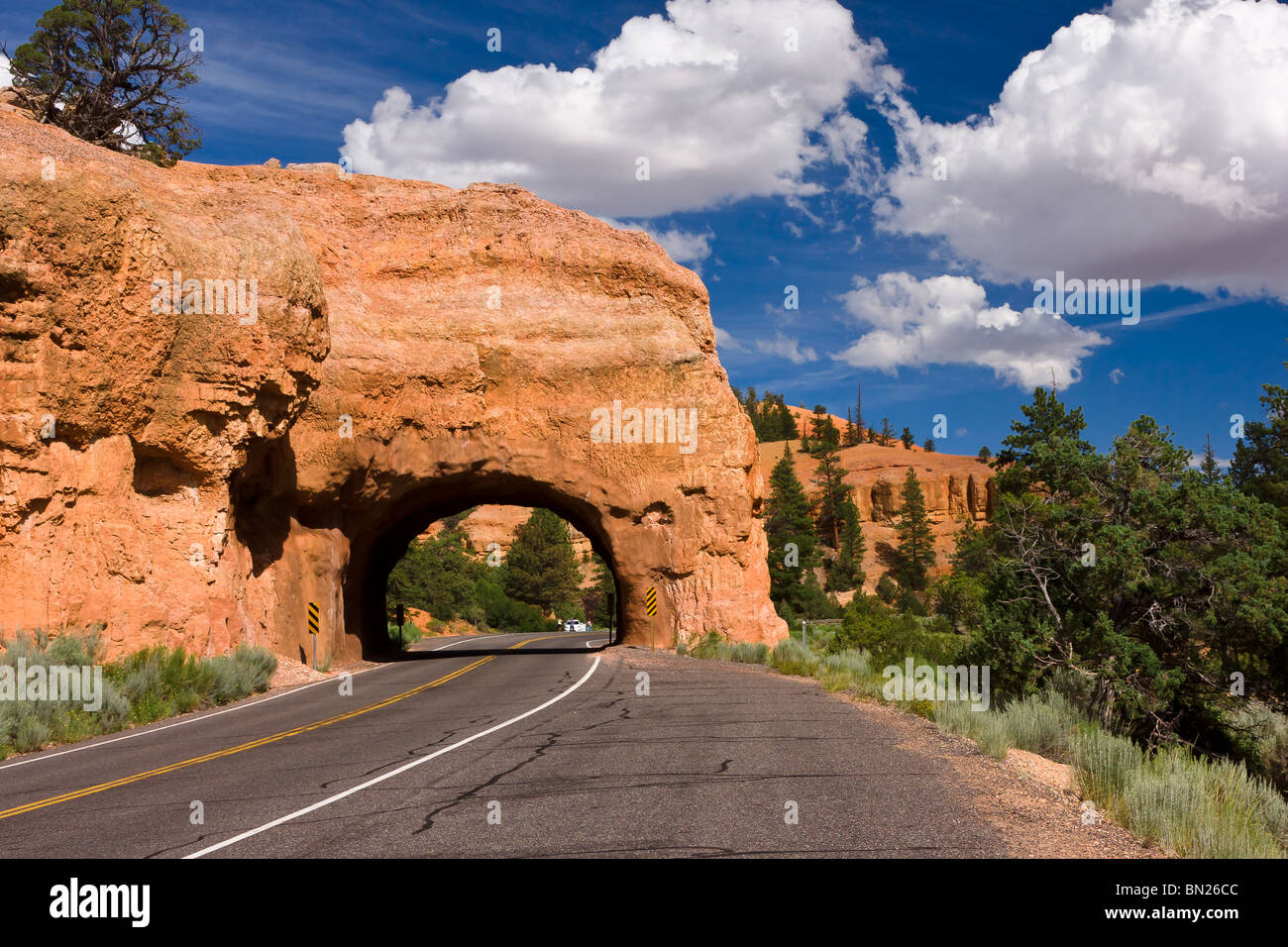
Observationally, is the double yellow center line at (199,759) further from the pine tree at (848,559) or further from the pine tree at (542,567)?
the pine tree at (848,559)

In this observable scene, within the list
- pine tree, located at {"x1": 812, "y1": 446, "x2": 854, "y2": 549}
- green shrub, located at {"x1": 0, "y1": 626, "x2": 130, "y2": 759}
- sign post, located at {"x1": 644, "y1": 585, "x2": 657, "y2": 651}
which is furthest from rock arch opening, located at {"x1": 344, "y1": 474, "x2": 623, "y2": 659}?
pine tree, located at {"x1": 812, "y1": 446, "x2": 854, "y2": 549}

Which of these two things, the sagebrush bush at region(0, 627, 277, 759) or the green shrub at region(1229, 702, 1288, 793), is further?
the green shrub at region(1229, 702, 1288, 793)

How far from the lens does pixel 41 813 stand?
27.6 feet

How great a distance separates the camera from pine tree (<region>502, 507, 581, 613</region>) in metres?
78.1

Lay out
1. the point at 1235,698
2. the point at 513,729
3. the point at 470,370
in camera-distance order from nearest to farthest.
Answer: the point at 513,729
the point at 1235,698
the point at 470,370

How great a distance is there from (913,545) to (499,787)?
3486 inches

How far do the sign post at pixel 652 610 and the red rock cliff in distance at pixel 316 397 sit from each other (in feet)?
0.87

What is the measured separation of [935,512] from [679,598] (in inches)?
3315

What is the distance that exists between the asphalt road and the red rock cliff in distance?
6955 mm

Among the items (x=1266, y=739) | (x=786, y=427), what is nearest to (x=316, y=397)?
(x=1266, y=739)

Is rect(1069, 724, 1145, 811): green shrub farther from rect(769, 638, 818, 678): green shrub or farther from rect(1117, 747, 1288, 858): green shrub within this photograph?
rect(769, 638, 818, 678): green shrub

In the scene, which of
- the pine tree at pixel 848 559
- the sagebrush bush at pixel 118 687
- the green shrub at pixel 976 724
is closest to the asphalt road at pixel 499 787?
the sagebrush bush at pixel 118 687
